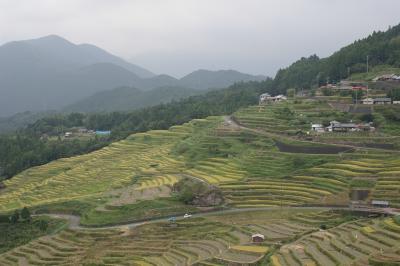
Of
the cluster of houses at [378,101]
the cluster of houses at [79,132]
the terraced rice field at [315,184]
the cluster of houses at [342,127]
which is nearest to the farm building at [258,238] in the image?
the terraced rice field at [315,184]

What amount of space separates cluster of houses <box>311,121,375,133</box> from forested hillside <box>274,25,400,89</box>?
3325cm

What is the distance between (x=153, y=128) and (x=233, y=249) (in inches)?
2583

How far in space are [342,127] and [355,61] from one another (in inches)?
1538

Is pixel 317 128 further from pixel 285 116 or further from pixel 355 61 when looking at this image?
pixel 355 61

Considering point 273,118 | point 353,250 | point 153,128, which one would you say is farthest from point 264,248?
point 153,128

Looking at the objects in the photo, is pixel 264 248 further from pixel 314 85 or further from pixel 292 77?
pixel 292 77

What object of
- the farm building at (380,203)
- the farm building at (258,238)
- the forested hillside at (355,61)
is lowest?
the farm building at (258,238)

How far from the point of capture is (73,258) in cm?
3406

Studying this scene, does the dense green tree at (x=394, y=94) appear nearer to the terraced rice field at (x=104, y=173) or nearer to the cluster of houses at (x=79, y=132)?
the terraced rice field at (x=104, y=173)

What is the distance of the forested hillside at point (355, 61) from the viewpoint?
292ft

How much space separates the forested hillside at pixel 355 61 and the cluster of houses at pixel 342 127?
33255 millimetres

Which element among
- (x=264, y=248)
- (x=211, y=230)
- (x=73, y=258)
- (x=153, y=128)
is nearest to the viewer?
(x=264, y=248)

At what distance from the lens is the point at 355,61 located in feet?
300

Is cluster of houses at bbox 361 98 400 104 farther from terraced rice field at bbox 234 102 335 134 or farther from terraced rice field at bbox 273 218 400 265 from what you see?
terraced rice field at bbox 273 218 400 265
